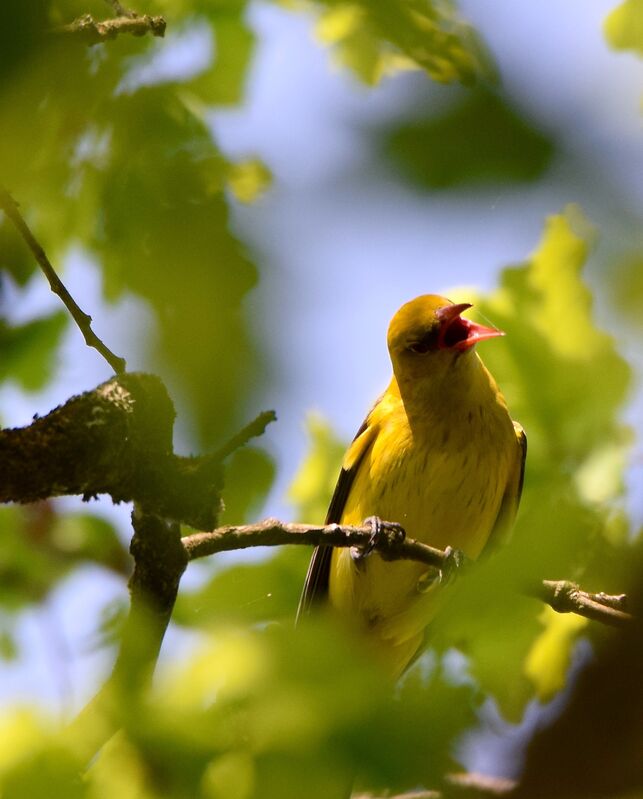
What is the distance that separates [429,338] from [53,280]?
10.5 feet

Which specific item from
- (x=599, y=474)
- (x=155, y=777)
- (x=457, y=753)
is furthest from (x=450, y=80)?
(x=599, y=474)

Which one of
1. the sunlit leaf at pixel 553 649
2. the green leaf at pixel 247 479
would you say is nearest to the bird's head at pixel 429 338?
the sunlit leaf at pixel 553 649

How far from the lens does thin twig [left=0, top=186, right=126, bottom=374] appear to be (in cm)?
119

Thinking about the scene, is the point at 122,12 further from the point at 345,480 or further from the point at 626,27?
the point at 345,480

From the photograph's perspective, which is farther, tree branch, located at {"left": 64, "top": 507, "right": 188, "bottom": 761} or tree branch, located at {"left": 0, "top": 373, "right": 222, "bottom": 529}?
tree branch, located at {"left": 0, "top": 373, "right": 222, "bottom": 529}

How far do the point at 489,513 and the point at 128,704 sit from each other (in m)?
3.98

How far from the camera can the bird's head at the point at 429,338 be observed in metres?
4.97

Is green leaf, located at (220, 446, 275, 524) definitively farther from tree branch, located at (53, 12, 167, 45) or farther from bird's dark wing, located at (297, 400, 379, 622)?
bird's dark wing, located at (297, 400, 379, 622)

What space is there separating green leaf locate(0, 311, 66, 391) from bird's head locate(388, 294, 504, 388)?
3.25m

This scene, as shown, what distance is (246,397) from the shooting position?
0.92 m

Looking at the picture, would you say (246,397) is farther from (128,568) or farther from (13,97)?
(128,568)

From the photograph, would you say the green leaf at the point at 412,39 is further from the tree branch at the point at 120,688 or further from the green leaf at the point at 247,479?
the tree branch at the point at 120,688

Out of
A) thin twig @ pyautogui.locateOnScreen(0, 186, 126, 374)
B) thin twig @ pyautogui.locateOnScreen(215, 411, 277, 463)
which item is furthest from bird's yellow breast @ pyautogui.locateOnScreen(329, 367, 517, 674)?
thin twig @ pyautogui.locateOnScreen(215, 411, 277, 463)

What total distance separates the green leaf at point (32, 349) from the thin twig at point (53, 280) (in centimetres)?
6
